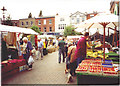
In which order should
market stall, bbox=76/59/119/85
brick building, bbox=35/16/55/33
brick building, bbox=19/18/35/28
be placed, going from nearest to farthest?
market stall, bbox=76/59/119/85 → brick building, bbox=35/16/55/33 → brick building, bbox=19/18/35/28

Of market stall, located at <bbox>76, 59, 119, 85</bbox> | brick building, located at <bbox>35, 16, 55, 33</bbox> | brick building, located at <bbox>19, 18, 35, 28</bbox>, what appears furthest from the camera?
brick building, located at <bbox>19, 18, 35, 28</bbox>

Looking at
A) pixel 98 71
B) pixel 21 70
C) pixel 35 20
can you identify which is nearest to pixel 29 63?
pixel 21 70

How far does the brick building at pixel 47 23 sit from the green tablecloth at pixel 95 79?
37.6 meters

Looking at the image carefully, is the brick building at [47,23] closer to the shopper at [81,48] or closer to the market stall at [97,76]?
the shopper at [81,48]

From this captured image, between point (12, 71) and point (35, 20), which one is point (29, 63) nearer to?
point (12, 71)

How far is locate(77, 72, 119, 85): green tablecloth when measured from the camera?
3045 millimetres

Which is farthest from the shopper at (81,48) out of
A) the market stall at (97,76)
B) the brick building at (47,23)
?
the brick building at (47,23)

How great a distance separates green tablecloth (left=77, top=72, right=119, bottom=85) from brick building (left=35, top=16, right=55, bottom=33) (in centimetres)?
3761

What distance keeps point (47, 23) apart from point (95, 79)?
3896 cm

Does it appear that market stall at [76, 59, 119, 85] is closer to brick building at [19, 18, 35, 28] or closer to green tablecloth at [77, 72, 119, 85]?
green tablecloth at [77, 72, 119, 85]

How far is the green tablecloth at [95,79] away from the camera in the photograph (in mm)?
3045

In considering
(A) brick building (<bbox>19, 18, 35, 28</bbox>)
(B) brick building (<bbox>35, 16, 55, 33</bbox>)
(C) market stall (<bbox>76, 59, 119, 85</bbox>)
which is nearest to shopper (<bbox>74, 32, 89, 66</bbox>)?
(C) market stall (<bbox>76, 59, 119, 85</bbox>)

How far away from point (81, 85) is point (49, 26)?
38588 mm

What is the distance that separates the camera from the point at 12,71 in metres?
5.86
